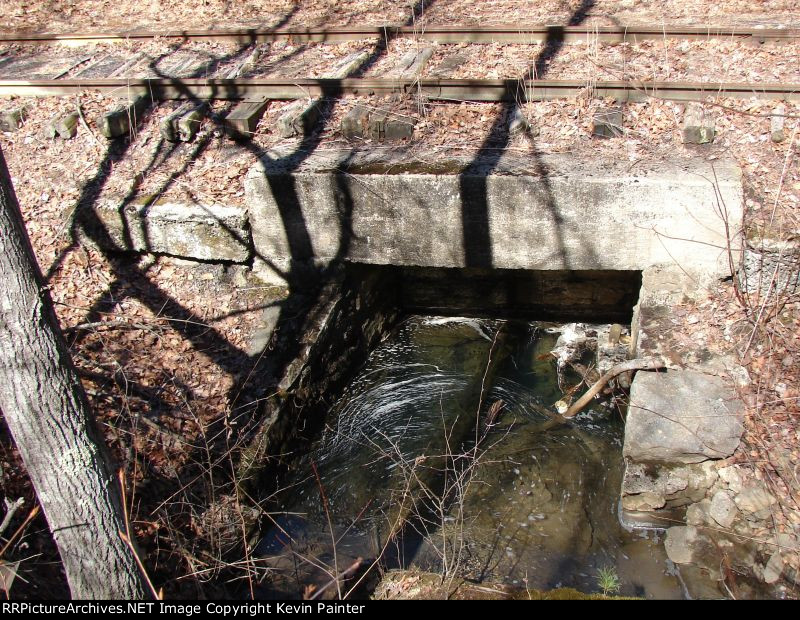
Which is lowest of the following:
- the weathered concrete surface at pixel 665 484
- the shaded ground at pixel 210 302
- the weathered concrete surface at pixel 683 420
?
the weathered concrete surface at pixel 665 484

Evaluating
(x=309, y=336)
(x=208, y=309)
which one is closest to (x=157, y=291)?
(x=208, y=309)

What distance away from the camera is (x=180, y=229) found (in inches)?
252

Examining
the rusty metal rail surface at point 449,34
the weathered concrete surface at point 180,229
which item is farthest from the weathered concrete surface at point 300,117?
the rusty metal rail surface at point 449,34

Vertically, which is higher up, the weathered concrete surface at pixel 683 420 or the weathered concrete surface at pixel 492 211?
the weathered concrete surface at pixel 492 211

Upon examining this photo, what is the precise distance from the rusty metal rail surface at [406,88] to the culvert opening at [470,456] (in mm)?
1902

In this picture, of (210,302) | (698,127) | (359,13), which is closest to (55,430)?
(210,302)

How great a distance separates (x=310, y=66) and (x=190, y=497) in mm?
4941

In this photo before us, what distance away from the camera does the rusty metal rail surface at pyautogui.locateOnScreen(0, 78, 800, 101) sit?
610 centimetres

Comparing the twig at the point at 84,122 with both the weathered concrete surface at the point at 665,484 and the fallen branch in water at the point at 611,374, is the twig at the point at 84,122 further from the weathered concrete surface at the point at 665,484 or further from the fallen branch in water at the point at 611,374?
the weathered concrete surface at the point at 665,484

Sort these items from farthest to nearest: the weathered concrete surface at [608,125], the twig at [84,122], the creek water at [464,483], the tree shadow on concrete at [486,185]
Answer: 1. the twig at [84,122]
2. the weathered concrete surface at [608,125]
3. the tree shadow on concrete at [486,185]
4. the creek water at [464,483]

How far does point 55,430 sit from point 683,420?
4.32 metres

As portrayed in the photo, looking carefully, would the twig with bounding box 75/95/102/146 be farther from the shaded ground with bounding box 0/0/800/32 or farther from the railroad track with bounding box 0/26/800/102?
the shaded ground with bounding box 0/0/800/32

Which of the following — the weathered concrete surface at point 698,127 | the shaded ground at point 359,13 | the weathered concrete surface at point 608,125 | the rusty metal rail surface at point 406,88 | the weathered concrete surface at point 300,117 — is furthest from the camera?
the shaded ground at point 359,13

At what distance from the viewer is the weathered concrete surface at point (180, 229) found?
6340 mm
